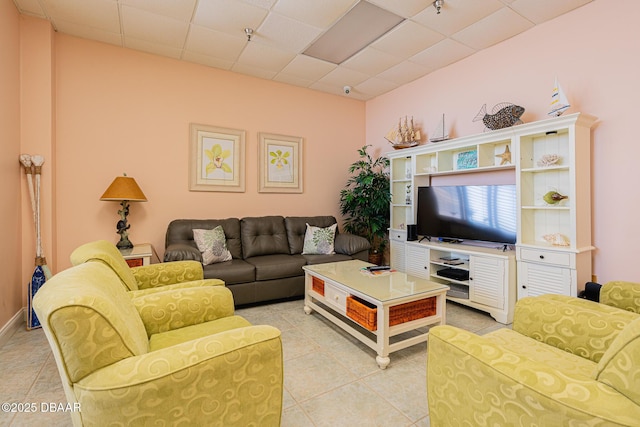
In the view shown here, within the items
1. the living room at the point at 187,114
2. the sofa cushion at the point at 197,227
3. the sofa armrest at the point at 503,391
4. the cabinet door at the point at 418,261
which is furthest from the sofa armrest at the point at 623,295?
the sofa cushion at the point at 197,227

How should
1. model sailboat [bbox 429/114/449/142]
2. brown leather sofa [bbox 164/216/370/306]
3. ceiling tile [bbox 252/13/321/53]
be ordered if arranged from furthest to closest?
model sailboat [bbox 429/114/449/142] → brown leather sofa [bbox 164/216/370/306] → ceiling tile [bbox 252/13/321/53]

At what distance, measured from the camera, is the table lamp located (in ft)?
9.57

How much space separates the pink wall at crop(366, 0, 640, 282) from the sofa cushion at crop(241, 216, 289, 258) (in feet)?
9.39

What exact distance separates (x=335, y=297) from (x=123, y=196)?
2.24 m

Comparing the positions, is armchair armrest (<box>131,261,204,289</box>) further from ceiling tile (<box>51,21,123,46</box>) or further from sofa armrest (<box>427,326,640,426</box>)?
ceiling tile (<box>51,21,123,46</box>)

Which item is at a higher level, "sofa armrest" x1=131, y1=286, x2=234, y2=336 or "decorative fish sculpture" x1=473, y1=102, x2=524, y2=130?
"decorative fish sculpture" x1=473, y1=102, x2=524, y2=130

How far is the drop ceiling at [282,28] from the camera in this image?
2539mm

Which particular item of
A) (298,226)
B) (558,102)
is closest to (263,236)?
(298,226)

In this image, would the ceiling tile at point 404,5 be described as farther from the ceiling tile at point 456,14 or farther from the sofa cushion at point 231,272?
the sofa cushion at point 231,272

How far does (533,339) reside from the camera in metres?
1.52

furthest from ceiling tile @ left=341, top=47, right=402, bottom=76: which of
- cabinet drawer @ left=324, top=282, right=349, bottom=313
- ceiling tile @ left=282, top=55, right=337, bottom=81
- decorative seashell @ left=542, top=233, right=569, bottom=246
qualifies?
cabinet drawer @ left=324, top=282, right=349, bottom=313

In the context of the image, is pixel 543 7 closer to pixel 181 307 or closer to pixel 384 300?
pixel 384 300

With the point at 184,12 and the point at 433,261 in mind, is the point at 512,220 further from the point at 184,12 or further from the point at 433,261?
the point at 184,12

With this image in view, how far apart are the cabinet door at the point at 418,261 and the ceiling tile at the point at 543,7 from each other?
239cm
